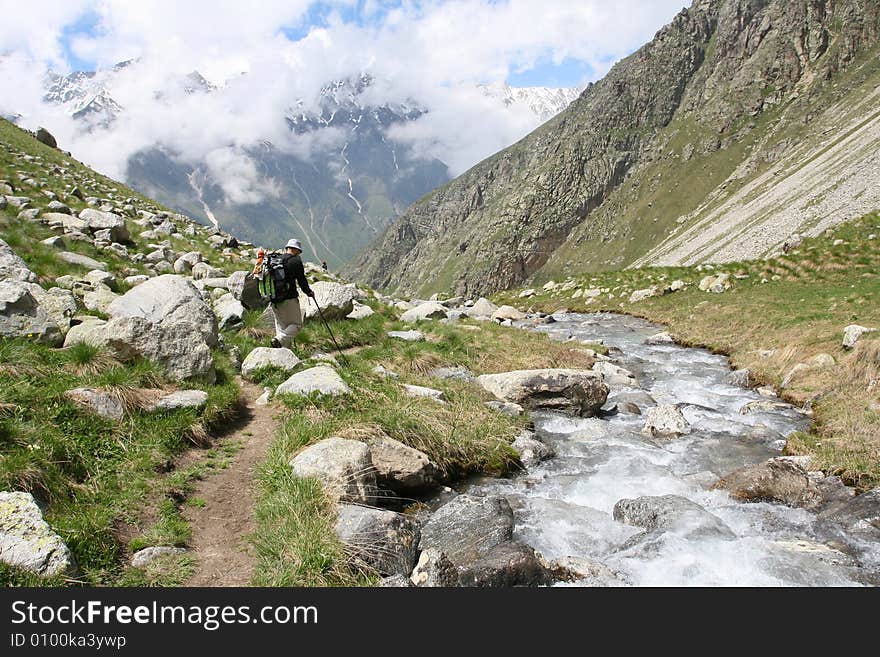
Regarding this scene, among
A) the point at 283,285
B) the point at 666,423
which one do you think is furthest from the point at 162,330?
the point at 666,423

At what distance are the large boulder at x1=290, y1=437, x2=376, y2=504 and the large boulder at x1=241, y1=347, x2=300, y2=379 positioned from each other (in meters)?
4.79

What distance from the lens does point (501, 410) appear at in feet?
44.9

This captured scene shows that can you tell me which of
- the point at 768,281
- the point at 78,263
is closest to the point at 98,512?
the point at 78,263

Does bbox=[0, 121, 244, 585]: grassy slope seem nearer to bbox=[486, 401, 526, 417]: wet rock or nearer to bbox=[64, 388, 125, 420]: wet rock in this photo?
bbox=[64, 388, 125, 420]: wet rock

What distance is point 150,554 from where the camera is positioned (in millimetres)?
6207

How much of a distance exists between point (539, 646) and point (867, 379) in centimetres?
1358

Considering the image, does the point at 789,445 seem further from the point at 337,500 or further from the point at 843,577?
A: the point at 337,500

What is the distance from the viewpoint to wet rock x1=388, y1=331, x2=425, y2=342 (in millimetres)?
18953

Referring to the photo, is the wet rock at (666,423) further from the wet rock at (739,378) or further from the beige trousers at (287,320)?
the beige trousers at (287,320)

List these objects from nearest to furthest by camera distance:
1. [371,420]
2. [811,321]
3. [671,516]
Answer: [671,516]
[371,420]
[811,321]

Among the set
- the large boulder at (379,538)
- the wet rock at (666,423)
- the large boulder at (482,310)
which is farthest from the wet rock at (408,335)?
the large boulder at (482,310)

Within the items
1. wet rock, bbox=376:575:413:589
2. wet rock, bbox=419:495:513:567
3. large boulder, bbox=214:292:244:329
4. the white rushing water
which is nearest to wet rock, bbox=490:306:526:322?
the white rushing water

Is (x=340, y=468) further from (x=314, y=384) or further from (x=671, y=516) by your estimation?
(x=671, y=516)

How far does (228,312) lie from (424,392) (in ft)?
24.5
